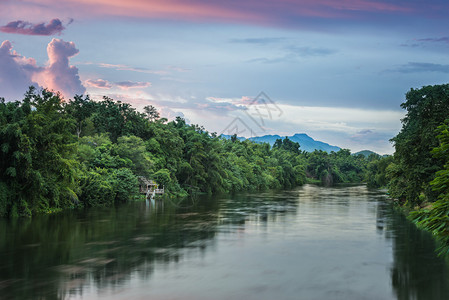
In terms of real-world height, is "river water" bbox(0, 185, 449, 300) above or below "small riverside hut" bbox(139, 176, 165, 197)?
below

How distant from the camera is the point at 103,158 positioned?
144 ft

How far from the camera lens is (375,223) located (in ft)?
96.7

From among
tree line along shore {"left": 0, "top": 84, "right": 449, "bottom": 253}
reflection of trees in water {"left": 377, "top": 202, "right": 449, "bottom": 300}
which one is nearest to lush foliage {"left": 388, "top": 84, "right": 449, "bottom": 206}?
tree line along shore {"left": 0, "top": 84, "right": 449, "bottom": 253}

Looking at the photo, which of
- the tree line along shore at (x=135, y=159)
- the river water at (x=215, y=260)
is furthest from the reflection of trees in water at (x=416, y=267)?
the tree line along shore at (x=135, y=159)

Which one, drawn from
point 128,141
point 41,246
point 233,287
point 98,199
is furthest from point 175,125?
point 233,287

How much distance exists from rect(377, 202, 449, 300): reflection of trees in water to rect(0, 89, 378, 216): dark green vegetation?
2132 centimetres

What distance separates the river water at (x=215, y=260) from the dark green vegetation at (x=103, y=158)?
286 centimetres

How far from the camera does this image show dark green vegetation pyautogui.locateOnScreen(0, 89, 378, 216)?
27.0 m

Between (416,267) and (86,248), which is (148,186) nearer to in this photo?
(86,248)

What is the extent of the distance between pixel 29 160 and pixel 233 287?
1769 centimetres

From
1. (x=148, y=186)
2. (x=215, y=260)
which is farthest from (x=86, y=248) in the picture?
(x=148, y=186)

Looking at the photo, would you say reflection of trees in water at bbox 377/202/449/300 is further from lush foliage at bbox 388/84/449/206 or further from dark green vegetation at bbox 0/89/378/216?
dark green vegetation at bbox 0/89/378/216

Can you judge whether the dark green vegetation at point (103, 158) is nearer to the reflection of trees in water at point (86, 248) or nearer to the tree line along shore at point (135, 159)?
the tree line along shore at point (135, 159)

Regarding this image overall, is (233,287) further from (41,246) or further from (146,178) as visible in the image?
(146,178)
